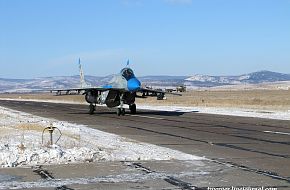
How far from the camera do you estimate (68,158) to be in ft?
39.5

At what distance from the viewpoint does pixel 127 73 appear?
36562 mm

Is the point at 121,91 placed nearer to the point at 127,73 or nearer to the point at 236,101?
the point at 127,73

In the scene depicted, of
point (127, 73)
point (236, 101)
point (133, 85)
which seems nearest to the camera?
point (133, 85)

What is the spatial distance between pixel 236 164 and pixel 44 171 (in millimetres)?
4365

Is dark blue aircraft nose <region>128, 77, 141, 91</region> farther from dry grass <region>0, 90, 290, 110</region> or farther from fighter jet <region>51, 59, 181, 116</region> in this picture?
dry grass <region>0, 90, 290, 110</region>

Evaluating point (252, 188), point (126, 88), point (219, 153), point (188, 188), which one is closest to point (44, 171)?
point (188, 188)

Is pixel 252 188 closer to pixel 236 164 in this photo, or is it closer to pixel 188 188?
pixel 188 188

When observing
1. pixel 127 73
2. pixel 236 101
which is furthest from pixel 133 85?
pixel 236 101

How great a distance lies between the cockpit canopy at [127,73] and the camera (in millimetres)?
36250

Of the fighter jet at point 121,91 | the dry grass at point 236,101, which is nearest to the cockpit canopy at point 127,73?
the fighter jet at point 121,91

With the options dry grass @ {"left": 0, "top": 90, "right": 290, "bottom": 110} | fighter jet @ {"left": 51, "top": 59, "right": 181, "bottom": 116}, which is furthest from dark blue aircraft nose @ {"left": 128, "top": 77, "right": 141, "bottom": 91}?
dry grass @ {"left": 0, "top": 90, "right": 290, "bottom": 110}

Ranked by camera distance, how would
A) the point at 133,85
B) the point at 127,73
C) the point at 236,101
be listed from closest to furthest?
the point at 133,85
the point at 127,73
the point at 236,101

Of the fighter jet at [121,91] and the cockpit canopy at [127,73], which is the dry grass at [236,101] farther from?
the cockpit canopy at [127,73]

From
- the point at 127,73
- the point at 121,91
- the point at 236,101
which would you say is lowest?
the point at 236,101
